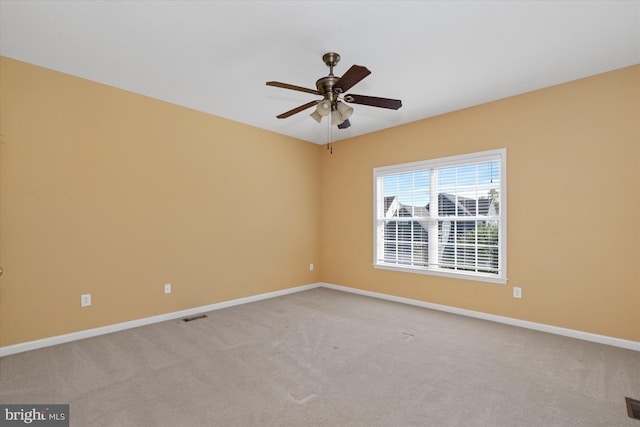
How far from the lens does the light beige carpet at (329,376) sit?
1950mm

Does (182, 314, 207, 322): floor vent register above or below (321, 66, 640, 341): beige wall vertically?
below

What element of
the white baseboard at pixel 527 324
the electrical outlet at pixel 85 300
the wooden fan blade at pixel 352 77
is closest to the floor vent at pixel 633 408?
the white baseboard at pixel 527 324

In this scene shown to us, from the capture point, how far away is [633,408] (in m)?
2.02

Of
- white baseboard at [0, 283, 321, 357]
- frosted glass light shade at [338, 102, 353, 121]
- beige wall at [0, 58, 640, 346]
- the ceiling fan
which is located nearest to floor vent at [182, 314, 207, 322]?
white baseboard at [0, 283, 321, 357]

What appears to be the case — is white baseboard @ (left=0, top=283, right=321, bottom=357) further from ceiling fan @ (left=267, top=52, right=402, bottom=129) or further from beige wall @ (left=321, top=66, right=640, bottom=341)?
ceiling fan @ (left=267, top=52, right=402, bottom=129)

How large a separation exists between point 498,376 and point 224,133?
4251 millimetres

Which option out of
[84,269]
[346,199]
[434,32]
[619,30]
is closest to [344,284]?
[346,199]

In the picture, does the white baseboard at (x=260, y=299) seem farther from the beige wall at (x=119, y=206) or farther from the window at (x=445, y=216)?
the window at (x=445, y=216)

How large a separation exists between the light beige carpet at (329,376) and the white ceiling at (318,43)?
2.74 meters

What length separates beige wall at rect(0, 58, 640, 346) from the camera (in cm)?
294

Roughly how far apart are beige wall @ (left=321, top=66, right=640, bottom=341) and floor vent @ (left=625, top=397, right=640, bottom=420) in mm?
1179

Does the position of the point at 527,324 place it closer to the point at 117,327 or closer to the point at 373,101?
the point at 373,101

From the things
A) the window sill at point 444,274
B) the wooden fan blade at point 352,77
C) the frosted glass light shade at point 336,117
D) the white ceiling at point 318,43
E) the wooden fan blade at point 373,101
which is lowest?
the window sill at point 444,274

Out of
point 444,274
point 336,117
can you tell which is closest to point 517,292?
point 444,274
